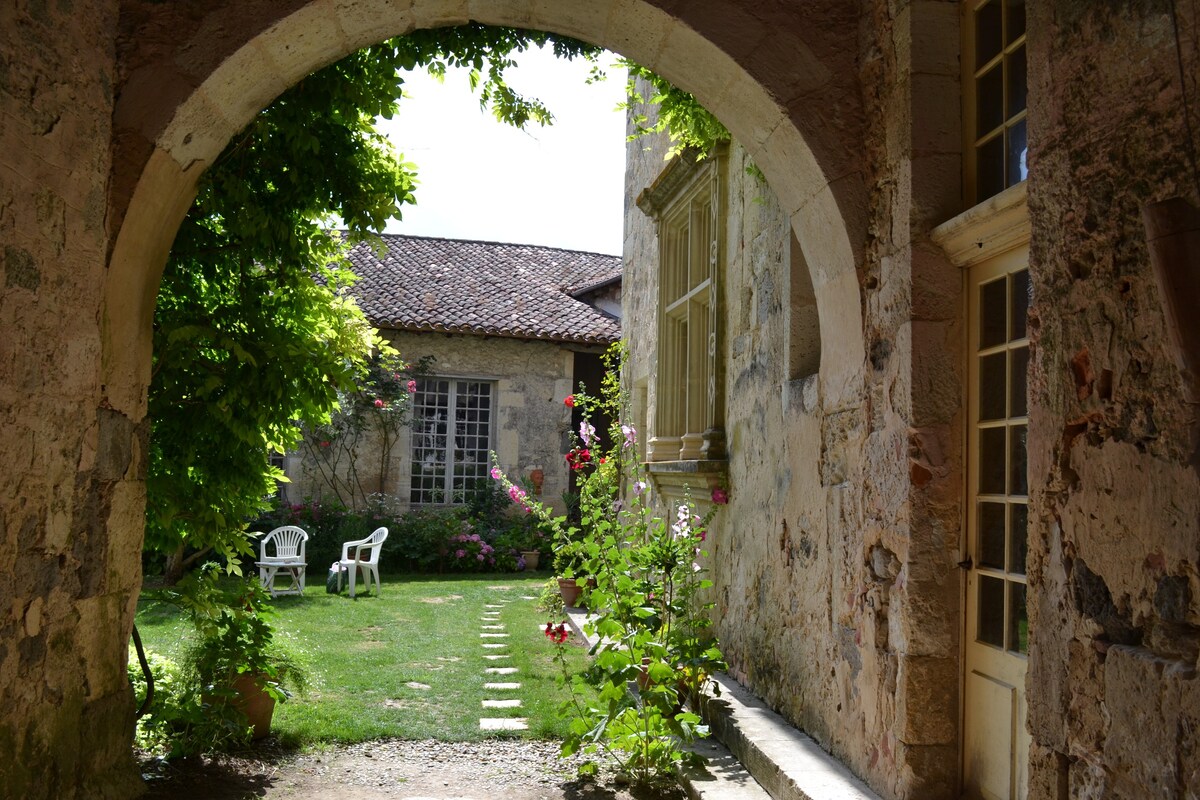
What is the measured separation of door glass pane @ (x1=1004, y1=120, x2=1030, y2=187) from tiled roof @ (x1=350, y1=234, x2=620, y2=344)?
1079 cm

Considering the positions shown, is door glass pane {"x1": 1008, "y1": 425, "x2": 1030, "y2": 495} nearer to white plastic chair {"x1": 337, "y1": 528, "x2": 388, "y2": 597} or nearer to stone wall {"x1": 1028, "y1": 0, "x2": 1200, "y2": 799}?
stone wall {"x1": 1028, "y1": 0, "x2": 1200, "y2": 799}

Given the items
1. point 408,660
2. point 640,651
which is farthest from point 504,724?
point 408,660

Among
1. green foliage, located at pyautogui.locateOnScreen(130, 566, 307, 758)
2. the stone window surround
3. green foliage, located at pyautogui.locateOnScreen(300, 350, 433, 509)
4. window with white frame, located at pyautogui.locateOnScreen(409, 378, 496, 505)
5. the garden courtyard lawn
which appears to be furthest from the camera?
window with white frame, located at pyautogui.locateOnScreen(409, 378, 496, 505)

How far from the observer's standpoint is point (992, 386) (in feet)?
9.45

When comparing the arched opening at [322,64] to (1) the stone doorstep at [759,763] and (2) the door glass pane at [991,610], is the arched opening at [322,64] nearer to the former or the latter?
(2) the door glass pane at [991,610]

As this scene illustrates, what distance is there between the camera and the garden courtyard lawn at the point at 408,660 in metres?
4.62

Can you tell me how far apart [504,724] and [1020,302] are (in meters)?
3.18

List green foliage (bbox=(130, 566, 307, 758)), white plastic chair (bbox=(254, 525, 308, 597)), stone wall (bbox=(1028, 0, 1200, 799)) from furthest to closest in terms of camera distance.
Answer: white plastic chair (bbox=(254, 525, 308, 597)) → green foliage (bbox=(130, 566, 307, 758)) → stone wall (bbox=(1028, 0, 1200, 799))

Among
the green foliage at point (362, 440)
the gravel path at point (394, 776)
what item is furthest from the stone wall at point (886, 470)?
the green foliage at point (362, 440)

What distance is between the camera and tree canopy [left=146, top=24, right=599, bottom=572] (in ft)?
13.0

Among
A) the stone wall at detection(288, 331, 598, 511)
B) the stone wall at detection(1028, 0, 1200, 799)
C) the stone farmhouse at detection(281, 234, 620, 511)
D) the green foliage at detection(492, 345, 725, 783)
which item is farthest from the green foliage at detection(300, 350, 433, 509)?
the stone wall at detection(1028, 0, 1200, 799)

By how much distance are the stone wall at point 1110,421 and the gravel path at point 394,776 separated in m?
2.12

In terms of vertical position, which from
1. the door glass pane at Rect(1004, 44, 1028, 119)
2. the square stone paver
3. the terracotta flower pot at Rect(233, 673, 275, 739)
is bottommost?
the square stone paver

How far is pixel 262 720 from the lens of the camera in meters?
4.25
